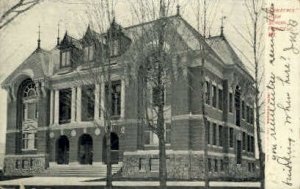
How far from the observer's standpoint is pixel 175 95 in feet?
41.3

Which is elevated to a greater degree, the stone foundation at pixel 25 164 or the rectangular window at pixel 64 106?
the rectangular window at pixel 64 106

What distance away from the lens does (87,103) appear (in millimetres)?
15070

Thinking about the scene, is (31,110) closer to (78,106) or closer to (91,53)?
(78,106)

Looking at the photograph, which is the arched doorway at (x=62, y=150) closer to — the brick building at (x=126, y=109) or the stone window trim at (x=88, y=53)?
the brick building at (x=126, y=109)

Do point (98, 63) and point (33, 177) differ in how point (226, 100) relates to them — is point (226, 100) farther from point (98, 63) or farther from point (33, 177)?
point (33, 177)

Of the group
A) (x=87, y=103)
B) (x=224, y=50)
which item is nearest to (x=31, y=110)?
(x=87, y=103)

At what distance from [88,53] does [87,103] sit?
7.31 ft

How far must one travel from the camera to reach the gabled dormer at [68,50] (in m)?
11.7

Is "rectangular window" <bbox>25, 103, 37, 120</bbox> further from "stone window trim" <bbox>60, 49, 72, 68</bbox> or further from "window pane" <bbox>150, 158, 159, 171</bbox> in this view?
"window pane" <bbox>150, 158, 159, 171</bbox>

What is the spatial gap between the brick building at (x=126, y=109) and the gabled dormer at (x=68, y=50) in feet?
0.13

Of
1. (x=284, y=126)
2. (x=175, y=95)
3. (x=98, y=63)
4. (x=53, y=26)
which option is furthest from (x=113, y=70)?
(x=284, y=126)

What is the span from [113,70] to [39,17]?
9.94 ft

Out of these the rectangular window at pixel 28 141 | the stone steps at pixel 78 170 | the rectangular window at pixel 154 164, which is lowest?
the stone steps at pixel 78 170

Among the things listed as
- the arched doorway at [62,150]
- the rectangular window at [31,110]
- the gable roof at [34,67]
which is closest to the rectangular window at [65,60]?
the gable roof at [34,67]
